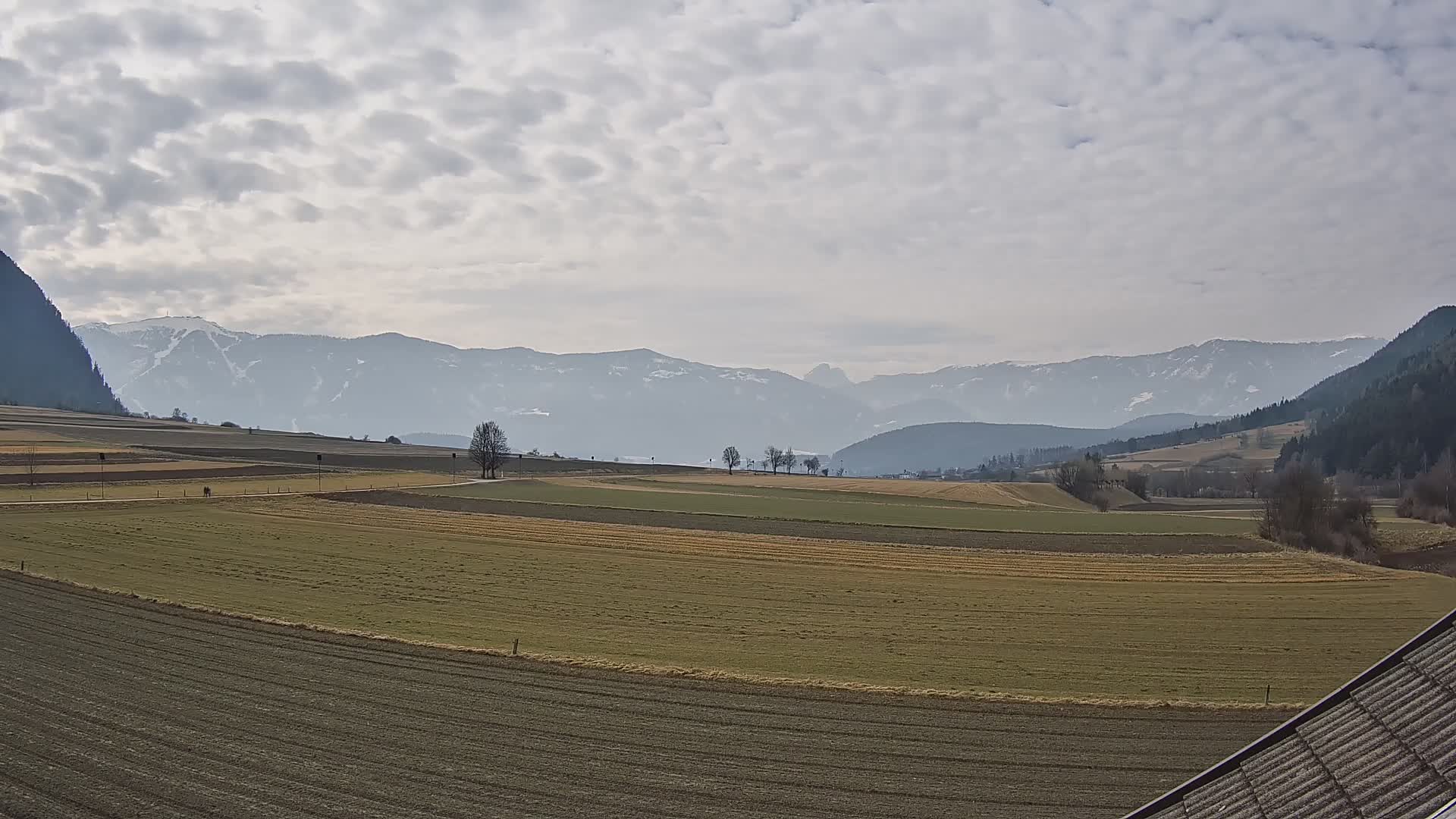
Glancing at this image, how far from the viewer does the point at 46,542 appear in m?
46.7

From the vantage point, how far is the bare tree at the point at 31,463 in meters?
82.0

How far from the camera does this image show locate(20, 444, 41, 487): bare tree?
269 ft

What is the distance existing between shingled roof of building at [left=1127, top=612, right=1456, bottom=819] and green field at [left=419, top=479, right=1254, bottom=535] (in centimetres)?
6099

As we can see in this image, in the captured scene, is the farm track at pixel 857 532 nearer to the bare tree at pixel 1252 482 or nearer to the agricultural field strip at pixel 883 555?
the agricultural field strip at pixel 883 555

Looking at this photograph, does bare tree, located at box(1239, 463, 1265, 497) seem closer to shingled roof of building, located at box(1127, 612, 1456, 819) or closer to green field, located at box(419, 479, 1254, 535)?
green field, located at box(419, 479, 1254, 535)

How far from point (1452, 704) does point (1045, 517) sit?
79992 millimetres

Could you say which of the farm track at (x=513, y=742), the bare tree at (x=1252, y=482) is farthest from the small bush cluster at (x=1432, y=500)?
the farm track at (x=513, y=742)

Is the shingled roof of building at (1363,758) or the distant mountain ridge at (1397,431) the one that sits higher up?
the distant mountain ridge at (1397,431)

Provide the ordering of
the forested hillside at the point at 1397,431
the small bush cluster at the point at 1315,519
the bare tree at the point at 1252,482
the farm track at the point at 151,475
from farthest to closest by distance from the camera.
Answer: the forested hillside at the point at 1397,431 < the bare tree at the point at 1252,482 < the farm track at the point at 151,475 < the small bush cluster at the point at 1315,519

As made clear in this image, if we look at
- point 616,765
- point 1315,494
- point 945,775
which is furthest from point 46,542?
point 1315,494

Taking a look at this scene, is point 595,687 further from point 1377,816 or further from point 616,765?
point 1377,816

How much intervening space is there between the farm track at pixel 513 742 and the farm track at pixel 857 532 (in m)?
38.6

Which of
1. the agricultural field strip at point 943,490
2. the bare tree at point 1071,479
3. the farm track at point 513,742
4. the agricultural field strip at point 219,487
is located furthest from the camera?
the bare tree at point 1071,479

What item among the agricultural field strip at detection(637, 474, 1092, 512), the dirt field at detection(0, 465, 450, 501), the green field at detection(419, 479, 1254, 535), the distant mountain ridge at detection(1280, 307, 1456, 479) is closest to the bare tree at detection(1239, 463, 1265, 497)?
the distant mountain ridge at detection(1280, 307, 1456, 479)
